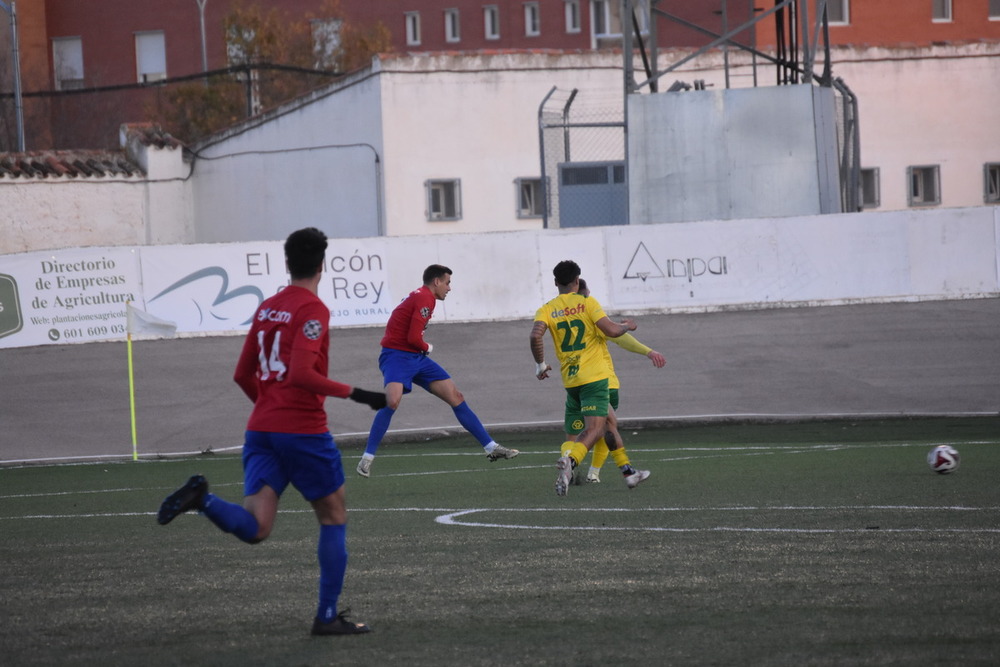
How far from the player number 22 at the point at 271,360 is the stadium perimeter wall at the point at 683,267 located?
16.9 m

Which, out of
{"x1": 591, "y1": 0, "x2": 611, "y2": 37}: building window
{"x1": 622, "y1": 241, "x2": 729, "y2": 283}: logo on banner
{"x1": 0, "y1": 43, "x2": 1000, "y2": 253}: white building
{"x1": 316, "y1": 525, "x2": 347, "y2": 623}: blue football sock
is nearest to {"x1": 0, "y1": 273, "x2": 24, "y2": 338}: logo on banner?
{"x1": 622, "y1": 241, "x2": 729, "y2": 283}: logo on banner

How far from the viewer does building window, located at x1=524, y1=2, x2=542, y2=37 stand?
51.8 meters

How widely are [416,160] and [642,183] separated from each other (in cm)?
915

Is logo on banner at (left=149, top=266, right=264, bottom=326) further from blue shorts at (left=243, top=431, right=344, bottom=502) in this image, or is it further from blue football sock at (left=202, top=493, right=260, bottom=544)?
blue football sock at (left=202, top=493, right=260, bottom=544)

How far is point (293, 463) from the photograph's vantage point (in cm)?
635

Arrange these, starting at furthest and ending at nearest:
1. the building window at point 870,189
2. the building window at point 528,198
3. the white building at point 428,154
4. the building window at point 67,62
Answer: the building window at point 67,62 < the building window at point 870,189 < the building window at point 528,198 < the white building at point 428,154

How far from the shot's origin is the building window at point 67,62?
173 ft

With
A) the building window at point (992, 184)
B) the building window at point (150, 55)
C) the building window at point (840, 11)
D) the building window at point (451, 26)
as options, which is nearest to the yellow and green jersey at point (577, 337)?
the building window at point (992, 184)

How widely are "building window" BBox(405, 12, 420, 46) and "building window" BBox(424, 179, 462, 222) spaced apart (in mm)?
20550

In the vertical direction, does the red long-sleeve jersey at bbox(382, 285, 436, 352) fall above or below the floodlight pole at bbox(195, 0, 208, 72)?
below

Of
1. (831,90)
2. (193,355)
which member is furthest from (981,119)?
(193,355)

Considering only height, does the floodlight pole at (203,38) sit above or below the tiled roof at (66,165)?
above

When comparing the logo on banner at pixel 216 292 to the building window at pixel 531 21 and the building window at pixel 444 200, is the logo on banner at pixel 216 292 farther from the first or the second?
the building window at pixel 531 21

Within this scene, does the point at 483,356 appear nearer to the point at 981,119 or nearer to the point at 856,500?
the point at 856,500
